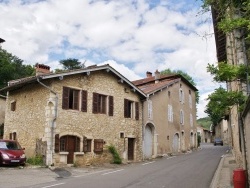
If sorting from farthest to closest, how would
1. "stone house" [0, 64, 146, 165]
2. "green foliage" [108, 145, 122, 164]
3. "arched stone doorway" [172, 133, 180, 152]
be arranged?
"arched stone doorway" [172, 133, 180, 152] → "green foliage" [108, 145, 122, 164] → "stone house" [0, 64, 146, 165]

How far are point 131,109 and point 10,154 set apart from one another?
1074cm

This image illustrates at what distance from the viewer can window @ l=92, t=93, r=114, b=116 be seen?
21641 mm

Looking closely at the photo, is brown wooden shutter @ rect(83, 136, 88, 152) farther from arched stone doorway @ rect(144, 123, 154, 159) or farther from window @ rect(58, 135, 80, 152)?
arched stone doorway @ rect(144, 123, 154, 159)

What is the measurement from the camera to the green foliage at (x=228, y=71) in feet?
21.5

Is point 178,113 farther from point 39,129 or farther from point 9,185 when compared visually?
point 9,185

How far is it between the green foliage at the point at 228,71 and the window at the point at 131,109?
696 inches

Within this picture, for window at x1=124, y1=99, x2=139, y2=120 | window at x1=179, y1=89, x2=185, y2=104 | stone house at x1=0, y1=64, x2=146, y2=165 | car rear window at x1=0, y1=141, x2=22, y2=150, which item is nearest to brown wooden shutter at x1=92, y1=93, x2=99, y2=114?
stone house at x1=0, y1=64, x2=146, y2=165

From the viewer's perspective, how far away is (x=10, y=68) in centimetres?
4109

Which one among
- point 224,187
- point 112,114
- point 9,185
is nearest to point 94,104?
point 112,114

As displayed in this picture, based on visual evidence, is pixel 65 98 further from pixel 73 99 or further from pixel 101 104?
pixel 101 104

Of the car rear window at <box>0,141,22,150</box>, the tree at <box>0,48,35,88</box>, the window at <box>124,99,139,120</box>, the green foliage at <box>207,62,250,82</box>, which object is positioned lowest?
the car rear window at <box>0,141,22,150</box>

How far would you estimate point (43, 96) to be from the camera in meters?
19.7

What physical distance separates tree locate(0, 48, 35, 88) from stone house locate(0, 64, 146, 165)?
61.1ft

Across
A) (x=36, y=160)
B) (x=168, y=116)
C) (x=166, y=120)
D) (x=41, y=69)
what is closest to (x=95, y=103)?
(x=41, y=69)
